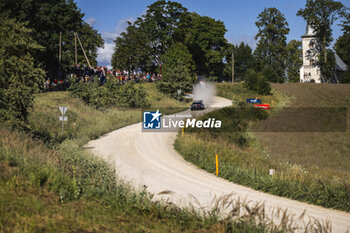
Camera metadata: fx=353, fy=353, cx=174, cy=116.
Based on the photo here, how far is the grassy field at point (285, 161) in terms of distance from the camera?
44.9ft

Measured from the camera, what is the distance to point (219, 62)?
8019 cm

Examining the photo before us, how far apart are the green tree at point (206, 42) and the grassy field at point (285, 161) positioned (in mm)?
36027

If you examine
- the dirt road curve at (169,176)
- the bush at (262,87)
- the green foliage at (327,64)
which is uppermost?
the green foliage at (327,64)

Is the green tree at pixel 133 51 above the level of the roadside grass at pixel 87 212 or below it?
above

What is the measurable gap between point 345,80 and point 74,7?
6017 centimetres

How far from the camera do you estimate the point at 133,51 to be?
71.8 m

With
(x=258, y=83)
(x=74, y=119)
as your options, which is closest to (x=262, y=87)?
(x=258, y=83)

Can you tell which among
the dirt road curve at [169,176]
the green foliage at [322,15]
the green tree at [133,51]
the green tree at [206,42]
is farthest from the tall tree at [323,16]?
the dirt road curve at [169,176]

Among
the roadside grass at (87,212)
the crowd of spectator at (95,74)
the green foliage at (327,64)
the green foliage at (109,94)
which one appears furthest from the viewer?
the green foliage at (327,64)

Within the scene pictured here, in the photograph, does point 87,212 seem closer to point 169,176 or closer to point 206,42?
point 169,176

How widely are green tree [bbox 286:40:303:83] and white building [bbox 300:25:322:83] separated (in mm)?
4871

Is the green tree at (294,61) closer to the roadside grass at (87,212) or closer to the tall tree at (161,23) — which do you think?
the tall tree at (161,23)

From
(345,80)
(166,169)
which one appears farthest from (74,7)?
(345,80)

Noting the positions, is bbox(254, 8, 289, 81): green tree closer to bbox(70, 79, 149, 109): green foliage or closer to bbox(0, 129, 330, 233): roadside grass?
bbox(70, 79, 149, 109): green foliage
